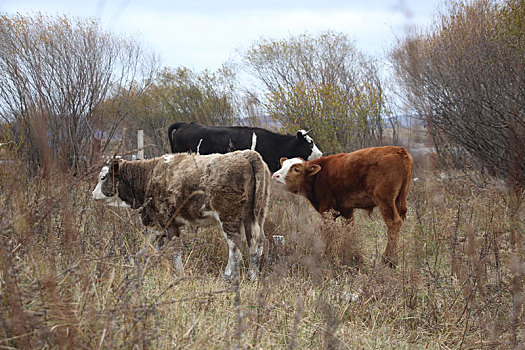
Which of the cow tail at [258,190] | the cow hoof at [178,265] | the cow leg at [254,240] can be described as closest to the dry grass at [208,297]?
the cow hoof at [178,265]

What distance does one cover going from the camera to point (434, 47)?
977 centimetres

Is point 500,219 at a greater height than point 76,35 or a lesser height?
lesser

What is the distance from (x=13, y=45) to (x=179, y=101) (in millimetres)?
11668

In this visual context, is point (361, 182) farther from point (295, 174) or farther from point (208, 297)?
point (208, 297)

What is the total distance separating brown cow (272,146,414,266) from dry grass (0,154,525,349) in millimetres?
575

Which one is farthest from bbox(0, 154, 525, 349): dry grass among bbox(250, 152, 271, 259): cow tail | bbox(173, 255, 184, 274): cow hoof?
bbox(250, 152, 271, 259): cow tail

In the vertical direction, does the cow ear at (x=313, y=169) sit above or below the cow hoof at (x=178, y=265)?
above

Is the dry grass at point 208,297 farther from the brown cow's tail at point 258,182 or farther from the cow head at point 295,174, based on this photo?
the cow head at point 295,174

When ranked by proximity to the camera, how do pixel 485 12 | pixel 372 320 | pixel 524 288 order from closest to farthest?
1. pixel 372 320
2. pixel 524 288
3. pixel 485 12

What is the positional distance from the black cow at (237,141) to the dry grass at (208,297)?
186 inches

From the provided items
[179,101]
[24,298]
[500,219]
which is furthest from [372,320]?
[179,101]

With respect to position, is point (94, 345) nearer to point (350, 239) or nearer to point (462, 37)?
point (350, 239)

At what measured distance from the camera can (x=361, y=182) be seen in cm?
580

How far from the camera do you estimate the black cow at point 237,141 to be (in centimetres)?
1018
